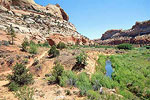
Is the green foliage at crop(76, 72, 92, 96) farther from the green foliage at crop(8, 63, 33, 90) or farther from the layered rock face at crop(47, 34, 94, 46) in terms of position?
the layered rock face at crop(47, 34, 94, 46)

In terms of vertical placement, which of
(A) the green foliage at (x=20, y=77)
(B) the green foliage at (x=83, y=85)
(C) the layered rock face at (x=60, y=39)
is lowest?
(B) the green foliage at (x=83, y=85)

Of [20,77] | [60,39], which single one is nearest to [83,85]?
[20,77]

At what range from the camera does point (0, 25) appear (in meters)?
28.7

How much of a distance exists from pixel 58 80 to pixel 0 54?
13.7 m

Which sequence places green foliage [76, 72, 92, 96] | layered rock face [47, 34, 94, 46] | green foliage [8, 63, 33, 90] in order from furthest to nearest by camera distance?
layered rock face [47, 34, 94, 46]
green foliage [8, 63, 33, 90]
green foliage [76, 72, 92, 96]

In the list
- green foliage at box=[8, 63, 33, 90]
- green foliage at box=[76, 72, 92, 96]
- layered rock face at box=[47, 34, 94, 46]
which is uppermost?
layered rock face at box=[47, 34, 94, 46]

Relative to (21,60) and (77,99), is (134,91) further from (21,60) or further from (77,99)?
(21,60)

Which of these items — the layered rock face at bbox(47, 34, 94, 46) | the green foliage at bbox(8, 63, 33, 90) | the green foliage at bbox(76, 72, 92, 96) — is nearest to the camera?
the green foliage at bbox(76, 72, 92, 96)

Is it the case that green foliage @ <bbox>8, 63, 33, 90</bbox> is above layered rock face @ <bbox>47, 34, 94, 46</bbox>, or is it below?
below

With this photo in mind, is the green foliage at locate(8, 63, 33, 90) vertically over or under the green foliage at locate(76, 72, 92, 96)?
over

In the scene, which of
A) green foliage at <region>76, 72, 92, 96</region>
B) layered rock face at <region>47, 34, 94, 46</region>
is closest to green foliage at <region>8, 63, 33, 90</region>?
green foliage at <region>76, 72, 92, 96</region>

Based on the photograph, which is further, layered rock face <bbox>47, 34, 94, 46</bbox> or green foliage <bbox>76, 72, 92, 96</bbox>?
layered rock face <bbox>47, 34, 94, 46</bbox>

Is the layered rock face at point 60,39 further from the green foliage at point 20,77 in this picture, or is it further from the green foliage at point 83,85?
the green foliage at point 83,85

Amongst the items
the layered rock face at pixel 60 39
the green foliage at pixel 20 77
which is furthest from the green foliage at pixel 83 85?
the layered rock face at pixel 60 39
